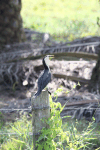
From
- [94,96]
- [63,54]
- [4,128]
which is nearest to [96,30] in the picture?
[63,54]

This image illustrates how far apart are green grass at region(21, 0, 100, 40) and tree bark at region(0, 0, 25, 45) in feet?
7.93

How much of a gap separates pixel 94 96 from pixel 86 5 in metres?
9.79

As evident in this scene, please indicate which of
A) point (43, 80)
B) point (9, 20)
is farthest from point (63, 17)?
point (43, 80)

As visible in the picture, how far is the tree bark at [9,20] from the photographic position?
5.99 metres

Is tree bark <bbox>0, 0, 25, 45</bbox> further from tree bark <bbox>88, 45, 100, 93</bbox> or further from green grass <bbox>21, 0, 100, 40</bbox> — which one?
tree bark <bbox>88, 45, 100, 93</bbox>

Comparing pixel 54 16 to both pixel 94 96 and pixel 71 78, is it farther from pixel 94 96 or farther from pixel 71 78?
pixel 94 96

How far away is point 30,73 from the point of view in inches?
185

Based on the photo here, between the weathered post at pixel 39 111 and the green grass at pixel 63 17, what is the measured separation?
6.13 meters

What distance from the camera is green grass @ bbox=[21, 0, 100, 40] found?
27.6 feet

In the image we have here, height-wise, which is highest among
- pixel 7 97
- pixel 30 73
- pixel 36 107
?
pixel 36 107

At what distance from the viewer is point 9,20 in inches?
239

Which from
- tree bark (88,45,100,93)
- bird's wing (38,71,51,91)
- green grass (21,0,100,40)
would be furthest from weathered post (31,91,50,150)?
green grass (21,0,100,40)

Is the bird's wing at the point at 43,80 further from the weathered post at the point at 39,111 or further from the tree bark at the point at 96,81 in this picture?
the tree bark at the point at 96,81

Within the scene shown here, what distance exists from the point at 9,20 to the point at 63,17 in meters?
4.96
